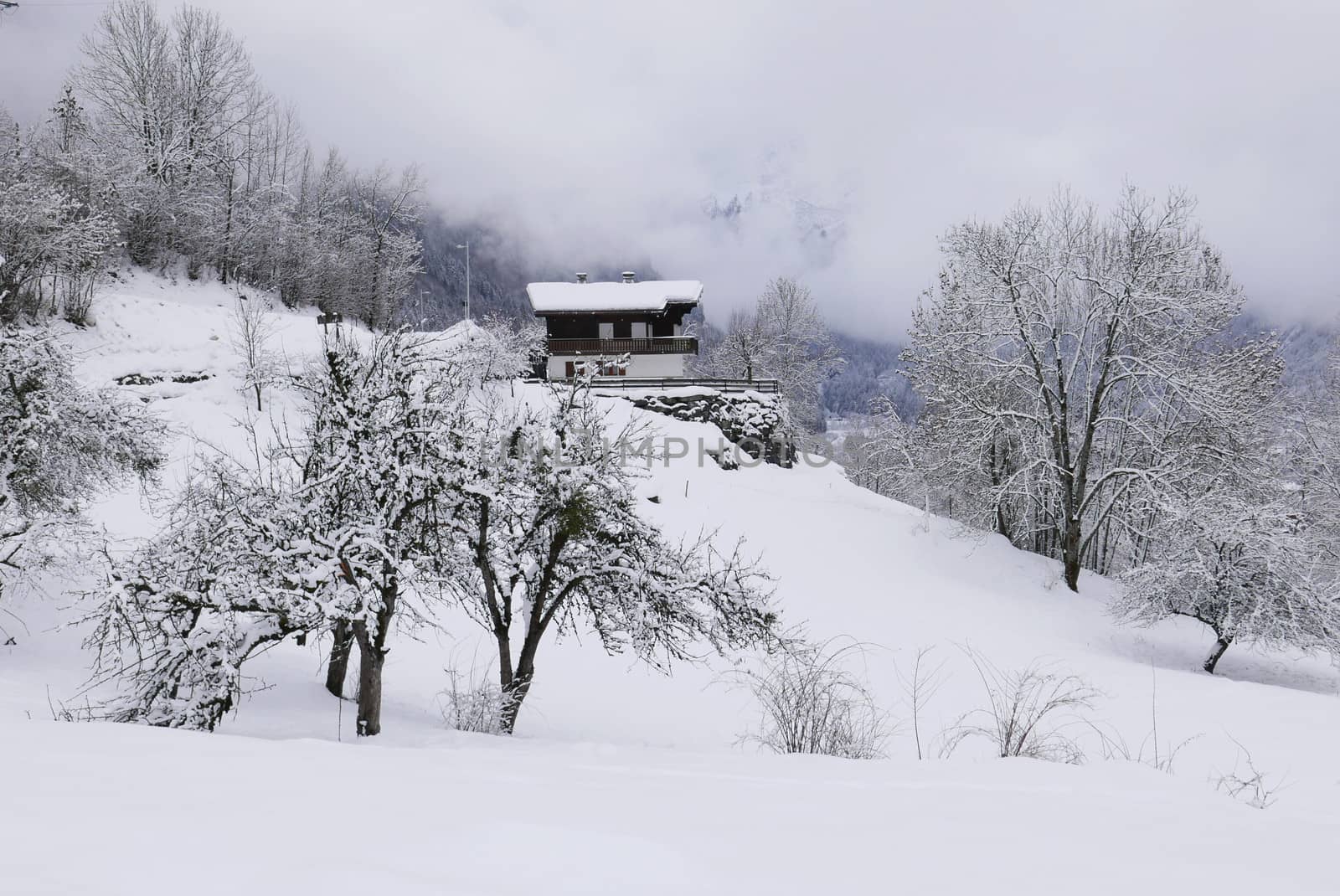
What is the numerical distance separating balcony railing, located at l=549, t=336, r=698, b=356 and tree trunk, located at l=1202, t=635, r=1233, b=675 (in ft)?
95.0

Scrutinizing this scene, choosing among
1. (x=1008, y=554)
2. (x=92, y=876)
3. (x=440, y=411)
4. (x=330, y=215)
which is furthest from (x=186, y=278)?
(x=92, y=876)

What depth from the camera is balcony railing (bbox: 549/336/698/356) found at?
41250 mm

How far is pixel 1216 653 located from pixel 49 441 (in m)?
24.9

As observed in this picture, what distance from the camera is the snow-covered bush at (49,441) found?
12.1m

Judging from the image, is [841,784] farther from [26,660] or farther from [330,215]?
[330,215]

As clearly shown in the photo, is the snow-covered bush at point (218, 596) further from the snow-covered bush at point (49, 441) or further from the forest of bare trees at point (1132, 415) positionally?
the forest of bare trees at point (1132, 415)

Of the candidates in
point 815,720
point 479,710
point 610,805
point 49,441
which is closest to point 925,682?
point 815,720

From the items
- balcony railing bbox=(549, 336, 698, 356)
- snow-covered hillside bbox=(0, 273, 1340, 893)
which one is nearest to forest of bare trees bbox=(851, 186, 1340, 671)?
snow-covered hillside bbox=(0, 273, 1340, 893)

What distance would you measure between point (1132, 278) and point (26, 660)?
27123 mm

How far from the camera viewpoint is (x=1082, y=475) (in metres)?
22.6

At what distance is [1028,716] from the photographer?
7527mm

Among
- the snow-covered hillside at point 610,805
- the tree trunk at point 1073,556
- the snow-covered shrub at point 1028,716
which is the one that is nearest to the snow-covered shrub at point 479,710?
the snow-covered hillside at point 610,805

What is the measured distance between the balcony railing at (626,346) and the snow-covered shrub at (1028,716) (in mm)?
27829

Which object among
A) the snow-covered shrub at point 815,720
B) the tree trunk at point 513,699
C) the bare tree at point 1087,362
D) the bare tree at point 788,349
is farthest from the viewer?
the bare tree at point 788,349
